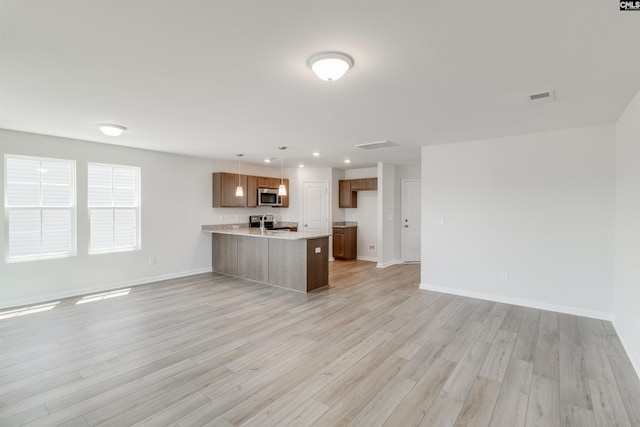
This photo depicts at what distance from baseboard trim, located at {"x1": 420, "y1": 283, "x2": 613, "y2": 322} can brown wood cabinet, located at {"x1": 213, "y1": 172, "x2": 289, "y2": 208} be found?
423 cm

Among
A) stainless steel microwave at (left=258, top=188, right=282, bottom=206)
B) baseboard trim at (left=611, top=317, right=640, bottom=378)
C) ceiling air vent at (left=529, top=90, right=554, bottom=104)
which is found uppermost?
ceiling air vent at (left=529, top=90, right=554, bottom=104)

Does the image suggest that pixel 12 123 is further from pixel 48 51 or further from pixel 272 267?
pixel 272 267

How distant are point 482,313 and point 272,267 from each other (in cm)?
341

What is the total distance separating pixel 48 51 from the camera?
6.81 feet

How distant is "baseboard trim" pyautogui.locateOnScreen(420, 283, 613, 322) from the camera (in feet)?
12.7

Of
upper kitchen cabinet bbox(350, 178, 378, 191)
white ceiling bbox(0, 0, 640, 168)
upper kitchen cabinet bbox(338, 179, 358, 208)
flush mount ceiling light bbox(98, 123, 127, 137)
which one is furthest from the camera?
upper kitchen cabinet bbox(338, 179, 358, 208)

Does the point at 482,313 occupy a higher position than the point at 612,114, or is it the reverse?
the point at 612,114

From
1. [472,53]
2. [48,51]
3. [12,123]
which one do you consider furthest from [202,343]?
[12,123]

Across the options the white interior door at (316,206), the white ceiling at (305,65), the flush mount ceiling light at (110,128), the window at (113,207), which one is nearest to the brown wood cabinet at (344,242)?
the white interior door at (316,206)

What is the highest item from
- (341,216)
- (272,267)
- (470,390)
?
(341,216)

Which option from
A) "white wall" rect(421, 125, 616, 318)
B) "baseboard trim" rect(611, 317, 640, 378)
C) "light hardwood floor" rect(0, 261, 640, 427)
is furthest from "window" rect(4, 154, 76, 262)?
"baseboard trim" rect(611, 317, 640, 378)

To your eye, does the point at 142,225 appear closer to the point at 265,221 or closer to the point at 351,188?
the point at 265,221

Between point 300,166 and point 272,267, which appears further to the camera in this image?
point 300,166

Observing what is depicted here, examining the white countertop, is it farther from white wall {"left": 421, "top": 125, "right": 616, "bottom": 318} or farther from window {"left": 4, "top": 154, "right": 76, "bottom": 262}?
window {"left": 4, "top": 154, "right": 76, "bottom": 262}
